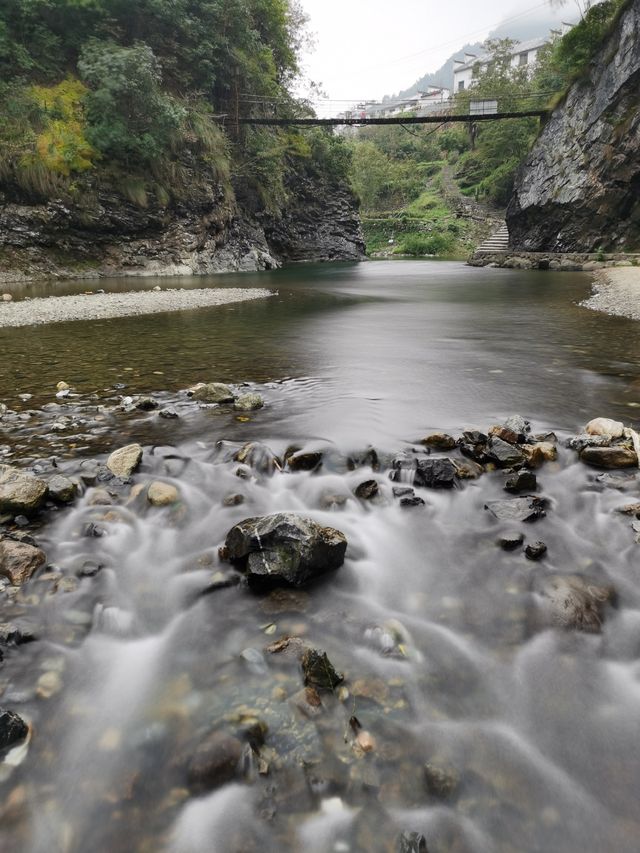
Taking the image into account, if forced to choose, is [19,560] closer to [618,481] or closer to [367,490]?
[367,490]

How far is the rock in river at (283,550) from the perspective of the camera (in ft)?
8.83

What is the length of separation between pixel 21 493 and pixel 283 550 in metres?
1.77

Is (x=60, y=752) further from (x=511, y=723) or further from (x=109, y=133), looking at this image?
(x=109, y=133)

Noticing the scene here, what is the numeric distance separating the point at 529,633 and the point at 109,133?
1070 inches

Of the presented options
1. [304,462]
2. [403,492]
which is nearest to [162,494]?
[304,462]

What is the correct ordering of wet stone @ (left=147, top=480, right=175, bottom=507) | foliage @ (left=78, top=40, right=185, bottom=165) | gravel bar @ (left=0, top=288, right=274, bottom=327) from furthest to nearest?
foliage @ (left=78, top=40, right=185, bottom=165) → gravel bar @ (left=0, top=288, right=274, bottom=327) → wet stone @ (left=147, top=480, right=175, bottom=507)

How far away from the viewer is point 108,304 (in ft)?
43.3

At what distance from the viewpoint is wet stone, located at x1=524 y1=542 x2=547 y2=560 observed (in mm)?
2867

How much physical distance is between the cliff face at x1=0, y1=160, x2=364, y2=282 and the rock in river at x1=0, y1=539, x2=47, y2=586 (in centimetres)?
2205

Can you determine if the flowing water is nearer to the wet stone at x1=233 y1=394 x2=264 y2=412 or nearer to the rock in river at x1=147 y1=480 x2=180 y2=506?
the rock in river at x1=147 y1=480 x2=180 y2=506

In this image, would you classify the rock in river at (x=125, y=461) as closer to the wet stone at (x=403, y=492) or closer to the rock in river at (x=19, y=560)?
the rock in river at (x=19, y=560)

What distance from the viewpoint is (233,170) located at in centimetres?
3338

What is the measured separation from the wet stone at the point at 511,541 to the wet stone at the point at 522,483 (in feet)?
1.86

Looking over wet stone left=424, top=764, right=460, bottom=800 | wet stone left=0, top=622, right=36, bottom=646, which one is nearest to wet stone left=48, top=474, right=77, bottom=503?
wet stone left=0, top=622, right=36, bottom=646
